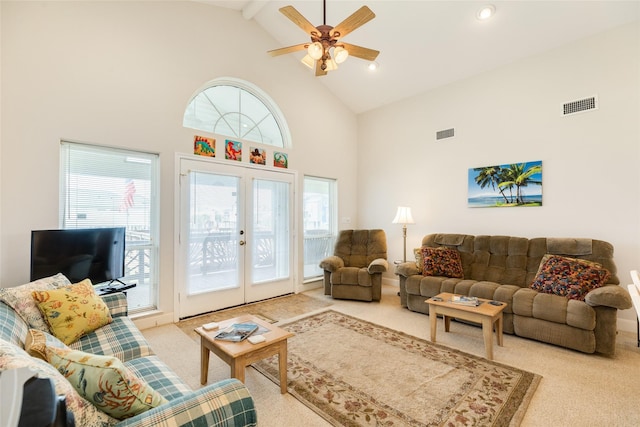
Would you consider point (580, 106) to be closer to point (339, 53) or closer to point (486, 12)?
point (486, 12)

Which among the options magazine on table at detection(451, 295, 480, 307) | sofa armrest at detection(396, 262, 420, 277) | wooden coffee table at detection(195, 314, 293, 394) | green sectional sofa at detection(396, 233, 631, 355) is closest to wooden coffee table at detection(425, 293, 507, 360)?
magazine on table at detection(451, 295, 480, 307)

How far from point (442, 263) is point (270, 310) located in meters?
2.40

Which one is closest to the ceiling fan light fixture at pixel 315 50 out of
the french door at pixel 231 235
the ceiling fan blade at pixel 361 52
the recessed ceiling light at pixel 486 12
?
the ceiling fan blade at pixel 361 52

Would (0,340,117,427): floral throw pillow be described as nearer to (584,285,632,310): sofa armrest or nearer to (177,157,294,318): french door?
(177,157,294,318): french door

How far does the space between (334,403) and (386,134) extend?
456 cm

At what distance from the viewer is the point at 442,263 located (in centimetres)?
379

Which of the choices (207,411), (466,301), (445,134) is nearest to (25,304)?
(207,411)

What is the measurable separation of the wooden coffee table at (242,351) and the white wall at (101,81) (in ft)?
5.25

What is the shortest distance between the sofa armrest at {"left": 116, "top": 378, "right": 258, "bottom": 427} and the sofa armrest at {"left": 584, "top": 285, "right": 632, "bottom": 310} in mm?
3106

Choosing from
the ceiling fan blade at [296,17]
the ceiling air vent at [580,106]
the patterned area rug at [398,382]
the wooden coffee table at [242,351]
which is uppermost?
the ceiling fan blade at [296,17]

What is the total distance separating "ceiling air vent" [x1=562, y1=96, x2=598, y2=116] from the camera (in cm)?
338

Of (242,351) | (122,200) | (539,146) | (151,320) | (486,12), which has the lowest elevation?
(151,320)

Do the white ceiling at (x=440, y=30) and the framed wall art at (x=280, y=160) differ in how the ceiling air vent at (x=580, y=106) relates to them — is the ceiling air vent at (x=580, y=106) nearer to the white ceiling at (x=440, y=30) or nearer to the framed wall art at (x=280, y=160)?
the white ceiling at (x=440, y=30)

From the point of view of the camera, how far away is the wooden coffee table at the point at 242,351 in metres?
1.89
